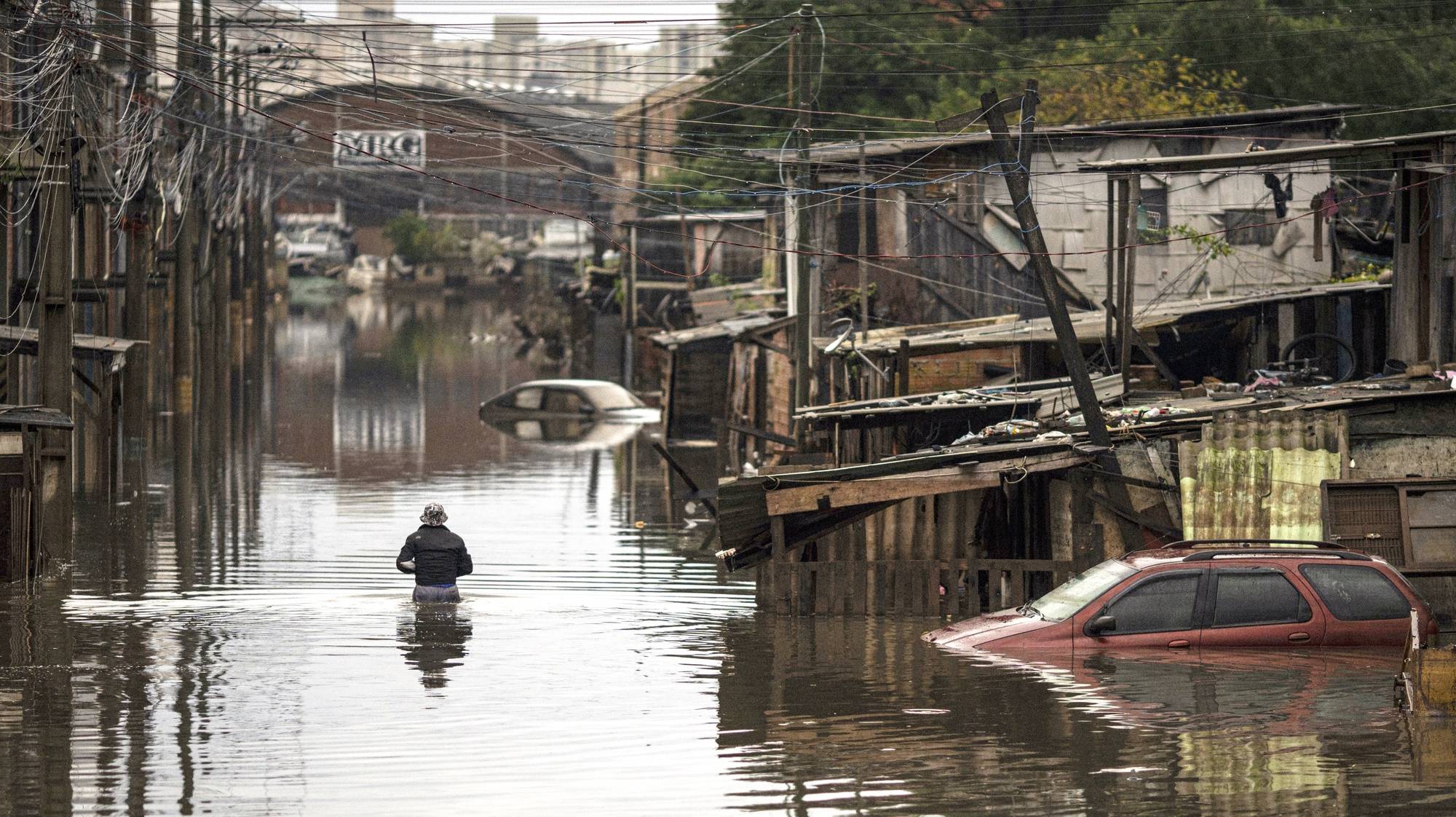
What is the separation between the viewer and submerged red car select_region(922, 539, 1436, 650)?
1428 cm

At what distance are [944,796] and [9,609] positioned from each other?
420 inches

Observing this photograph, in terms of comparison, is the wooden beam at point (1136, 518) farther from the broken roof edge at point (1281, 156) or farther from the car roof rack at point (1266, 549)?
the broken roof edge at point (1281, 156)

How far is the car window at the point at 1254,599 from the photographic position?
1431 cm

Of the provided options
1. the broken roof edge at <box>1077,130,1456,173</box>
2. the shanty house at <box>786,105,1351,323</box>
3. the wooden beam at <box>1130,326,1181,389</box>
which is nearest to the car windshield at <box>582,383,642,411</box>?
the shanty house at <box>786,105,1351,323</box>

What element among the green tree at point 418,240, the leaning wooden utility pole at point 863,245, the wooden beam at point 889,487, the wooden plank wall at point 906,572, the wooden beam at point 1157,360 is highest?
the green tree at point 418,240

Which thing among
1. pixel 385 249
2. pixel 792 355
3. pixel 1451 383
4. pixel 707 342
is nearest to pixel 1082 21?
pixel 707 342

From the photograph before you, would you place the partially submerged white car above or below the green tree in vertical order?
below

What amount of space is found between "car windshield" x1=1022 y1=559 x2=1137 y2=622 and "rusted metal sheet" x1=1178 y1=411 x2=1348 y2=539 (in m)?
2.66

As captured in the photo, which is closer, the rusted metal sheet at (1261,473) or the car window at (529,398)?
the rusted metal sheet at (1261,473)

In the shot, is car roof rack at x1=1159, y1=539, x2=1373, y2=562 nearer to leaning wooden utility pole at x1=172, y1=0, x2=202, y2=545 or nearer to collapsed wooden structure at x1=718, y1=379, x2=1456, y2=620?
collapsed wooden structure at x1=718, y1=379, x2=1456, y2=620

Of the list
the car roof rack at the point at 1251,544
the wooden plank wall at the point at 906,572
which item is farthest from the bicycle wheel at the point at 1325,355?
the car roof rack at the point at 1251,544

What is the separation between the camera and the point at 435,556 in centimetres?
1744

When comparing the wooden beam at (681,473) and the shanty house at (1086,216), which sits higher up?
the shanty house at (1086,216)

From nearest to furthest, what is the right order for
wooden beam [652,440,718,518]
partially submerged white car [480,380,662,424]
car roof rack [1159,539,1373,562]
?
car roof rack [1159,539,1373,562] < wooden beam [652,440,718,518] < partially submerged white car [480,380,662,424]
